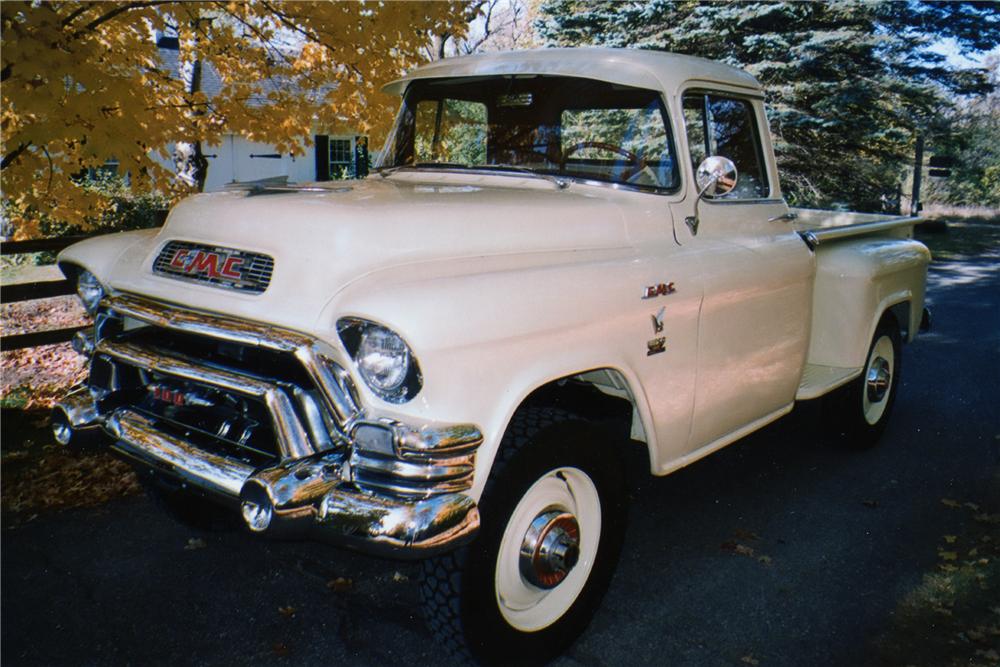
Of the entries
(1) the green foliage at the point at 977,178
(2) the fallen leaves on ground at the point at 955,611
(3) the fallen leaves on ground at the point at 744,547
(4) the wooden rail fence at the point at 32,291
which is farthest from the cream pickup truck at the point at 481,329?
(1) the green foliage at the point at 977,178

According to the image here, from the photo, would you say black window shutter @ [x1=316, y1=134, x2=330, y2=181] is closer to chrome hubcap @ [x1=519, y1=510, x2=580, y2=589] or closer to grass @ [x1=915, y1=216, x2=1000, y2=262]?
chrome hubcap @ [x1=519, y1=510, x2=580, y2=589]

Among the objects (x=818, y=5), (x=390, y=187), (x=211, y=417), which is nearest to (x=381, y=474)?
(x=211, y=417)

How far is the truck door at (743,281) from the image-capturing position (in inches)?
135

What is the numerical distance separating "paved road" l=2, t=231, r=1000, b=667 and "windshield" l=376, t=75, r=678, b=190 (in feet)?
5.43

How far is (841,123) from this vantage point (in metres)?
14.5

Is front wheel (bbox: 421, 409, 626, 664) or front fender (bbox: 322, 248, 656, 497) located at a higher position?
front fender (bbox: 322, 248, 656, 497)

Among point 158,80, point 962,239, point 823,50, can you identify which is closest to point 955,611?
point 158,80

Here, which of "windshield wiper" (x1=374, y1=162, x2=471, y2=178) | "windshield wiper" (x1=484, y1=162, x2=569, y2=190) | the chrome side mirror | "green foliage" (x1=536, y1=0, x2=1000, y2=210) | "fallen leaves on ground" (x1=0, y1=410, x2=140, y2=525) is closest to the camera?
the chrome side mirror

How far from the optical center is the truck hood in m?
2.60

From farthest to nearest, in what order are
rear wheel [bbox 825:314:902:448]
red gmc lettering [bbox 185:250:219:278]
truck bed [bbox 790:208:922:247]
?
rear wheel [bbox 825:314:902:448], truck bed [bbox 790:208:922:247], red gmc lettering [bbox 185:250:219:278]

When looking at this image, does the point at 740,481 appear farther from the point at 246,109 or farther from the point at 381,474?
the point at 246,109

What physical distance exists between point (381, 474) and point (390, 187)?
1450 millimetres

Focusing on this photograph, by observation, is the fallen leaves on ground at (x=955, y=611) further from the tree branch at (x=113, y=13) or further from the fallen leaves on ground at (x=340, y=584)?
the tree branch at (x=113, y=13)

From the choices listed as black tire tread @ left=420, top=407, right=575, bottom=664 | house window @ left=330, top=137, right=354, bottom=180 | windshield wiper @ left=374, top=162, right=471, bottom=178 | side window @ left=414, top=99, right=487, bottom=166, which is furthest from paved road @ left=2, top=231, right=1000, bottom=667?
house window @ left=330, top=137, right=354, bottom=180
